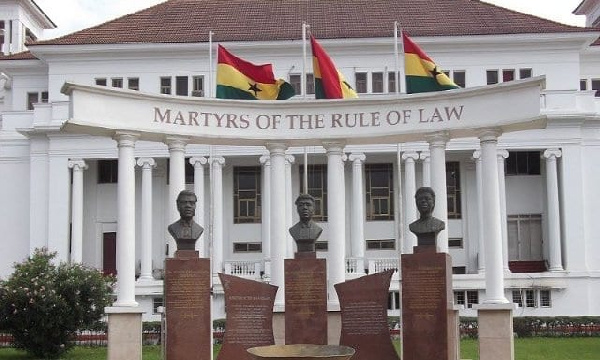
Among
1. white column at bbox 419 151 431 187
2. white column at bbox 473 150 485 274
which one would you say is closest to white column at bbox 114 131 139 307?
white column at bbox 419 151 431 187

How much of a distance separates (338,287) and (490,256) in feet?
14.8

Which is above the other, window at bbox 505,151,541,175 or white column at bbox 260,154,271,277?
window at bbox 505,151,541,175

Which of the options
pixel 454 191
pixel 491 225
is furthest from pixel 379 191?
pixel 491 225

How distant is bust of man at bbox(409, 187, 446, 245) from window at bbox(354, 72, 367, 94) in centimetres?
2841

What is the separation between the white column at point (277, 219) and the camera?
930 inches

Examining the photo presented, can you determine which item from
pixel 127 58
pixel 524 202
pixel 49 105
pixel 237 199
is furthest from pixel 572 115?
pixel 49 105

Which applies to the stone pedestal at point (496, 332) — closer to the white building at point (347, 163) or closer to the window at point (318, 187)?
the white building at point (347, 163)

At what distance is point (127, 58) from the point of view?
159 feet

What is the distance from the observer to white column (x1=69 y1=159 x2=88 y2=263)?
46125 millimetres

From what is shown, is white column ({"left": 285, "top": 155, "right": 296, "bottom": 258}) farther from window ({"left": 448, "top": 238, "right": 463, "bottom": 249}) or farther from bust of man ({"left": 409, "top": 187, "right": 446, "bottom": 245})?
bust of man ({"left": 409, "top": 187, "right": 446, "bottom": 245})

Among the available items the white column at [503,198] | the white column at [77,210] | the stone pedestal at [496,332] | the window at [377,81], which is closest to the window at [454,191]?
the white column at [503,198]

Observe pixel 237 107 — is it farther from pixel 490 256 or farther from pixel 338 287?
pixel 490 256

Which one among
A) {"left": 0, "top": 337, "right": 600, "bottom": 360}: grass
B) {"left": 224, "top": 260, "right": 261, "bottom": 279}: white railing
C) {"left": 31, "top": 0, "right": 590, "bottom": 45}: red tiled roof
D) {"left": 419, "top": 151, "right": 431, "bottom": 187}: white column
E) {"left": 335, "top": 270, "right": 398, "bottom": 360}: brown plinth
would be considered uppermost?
{"left": 31, "top": 0, "right": 590, "bottom": 45}: red tiled roof

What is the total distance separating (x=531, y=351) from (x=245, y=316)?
13.2 meters
